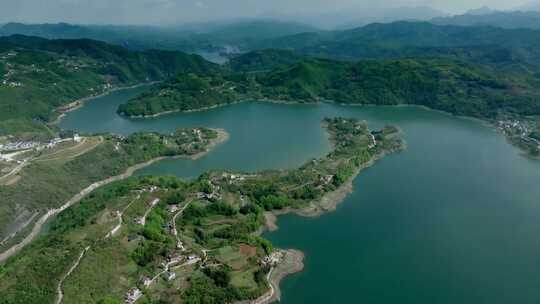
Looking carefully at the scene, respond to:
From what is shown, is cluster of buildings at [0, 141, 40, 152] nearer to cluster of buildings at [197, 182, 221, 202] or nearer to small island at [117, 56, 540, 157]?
cluster of buildings at [197, 182, 221, 202]

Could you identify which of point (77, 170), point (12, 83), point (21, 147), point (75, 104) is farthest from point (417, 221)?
point (12, 83)

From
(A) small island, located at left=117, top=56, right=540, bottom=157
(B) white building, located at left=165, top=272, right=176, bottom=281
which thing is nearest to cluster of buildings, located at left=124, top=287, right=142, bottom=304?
(B) white building, located at left=165, top=272, right=176, bottom=281

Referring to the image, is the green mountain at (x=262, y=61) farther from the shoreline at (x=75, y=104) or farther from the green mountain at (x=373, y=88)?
the shoreline at (x=75, y=104)

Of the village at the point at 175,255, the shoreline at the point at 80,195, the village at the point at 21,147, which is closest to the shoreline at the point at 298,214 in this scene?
the village at the point at 175,255

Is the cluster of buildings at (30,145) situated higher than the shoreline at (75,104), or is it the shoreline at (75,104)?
the cluster of buildings at (30,145)

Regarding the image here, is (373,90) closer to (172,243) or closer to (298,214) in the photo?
(298,214)

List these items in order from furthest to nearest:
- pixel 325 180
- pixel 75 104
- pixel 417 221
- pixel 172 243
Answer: pixel 75 104 → pixel 325 180 → pixel 417 221 → pixel 172 243
